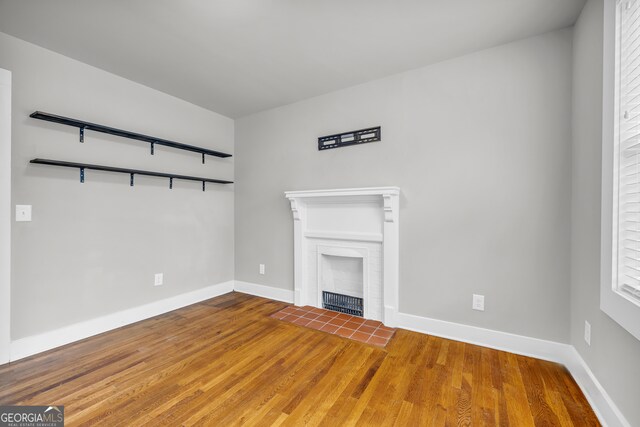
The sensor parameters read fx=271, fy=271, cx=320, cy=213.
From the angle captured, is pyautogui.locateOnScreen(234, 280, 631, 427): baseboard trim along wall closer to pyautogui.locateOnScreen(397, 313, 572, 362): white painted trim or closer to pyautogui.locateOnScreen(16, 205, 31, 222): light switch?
pyautogui.locateOnScreen(397, 313, 572, 362): white painted trim

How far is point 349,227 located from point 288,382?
162 centimetres

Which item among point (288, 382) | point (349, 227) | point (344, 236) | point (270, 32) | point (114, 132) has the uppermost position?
point (270, 32)

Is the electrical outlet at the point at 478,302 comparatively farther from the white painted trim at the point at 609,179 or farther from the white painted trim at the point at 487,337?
the white painted trim at the point at 609,179

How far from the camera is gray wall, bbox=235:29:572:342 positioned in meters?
2.06

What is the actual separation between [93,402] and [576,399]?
115 inches

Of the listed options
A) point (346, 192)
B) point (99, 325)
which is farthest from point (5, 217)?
point (346, 192)

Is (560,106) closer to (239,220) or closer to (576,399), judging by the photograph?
(576,399)

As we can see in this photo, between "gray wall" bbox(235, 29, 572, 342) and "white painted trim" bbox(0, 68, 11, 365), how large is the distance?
2619 mm

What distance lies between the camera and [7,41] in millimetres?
2061

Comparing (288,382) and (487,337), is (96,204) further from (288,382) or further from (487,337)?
(487,337)

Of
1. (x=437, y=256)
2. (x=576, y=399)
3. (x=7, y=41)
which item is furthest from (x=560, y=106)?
(x=7, y=41)

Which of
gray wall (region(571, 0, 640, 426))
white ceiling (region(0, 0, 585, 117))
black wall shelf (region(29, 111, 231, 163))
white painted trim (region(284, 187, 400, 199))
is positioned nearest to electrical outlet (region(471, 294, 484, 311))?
gray wall (region(571, 0, 640, 426))

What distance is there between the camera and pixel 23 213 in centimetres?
213

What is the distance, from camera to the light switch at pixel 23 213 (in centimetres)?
211
